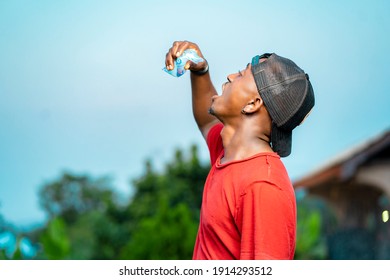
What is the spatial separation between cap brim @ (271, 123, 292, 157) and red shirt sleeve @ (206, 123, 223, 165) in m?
0.26

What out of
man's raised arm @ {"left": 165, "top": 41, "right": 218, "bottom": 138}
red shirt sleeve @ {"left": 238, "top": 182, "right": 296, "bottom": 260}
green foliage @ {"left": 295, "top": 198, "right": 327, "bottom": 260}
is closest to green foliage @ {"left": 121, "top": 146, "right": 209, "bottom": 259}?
green foliage @ {"left": 295, "top": 198, "right": 327, "bottom": 260}

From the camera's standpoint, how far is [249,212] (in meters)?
2.22

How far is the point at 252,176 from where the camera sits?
2.27 m

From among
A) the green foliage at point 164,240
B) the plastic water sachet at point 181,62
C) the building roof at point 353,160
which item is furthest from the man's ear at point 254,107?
the building roof at point 353,160

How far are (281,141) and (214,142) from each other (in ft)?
1.04

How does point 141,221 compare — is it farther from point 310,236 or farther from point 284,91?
point 284,91

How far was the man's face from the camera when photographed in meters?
2.40

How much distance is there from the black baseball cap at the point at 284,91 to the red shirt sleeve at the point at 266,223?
0.81ft

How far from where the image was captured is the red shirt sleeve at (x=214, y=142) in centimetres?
265

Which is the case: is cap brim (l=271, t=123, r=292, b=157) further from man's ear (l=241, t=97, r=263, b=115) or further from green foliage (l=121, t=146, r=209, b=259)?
green foliage (l=121, t=146, r=209, b=259)

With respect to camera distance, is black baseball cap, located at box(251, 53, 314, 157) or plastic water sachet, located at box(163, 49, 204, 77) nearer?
black baseball cap, located at box(251, 53, 314, 157)

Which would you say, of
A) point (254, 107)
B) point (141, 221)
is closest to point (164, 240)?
point (141, 221)

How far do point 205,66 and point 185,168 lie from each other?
623cm
